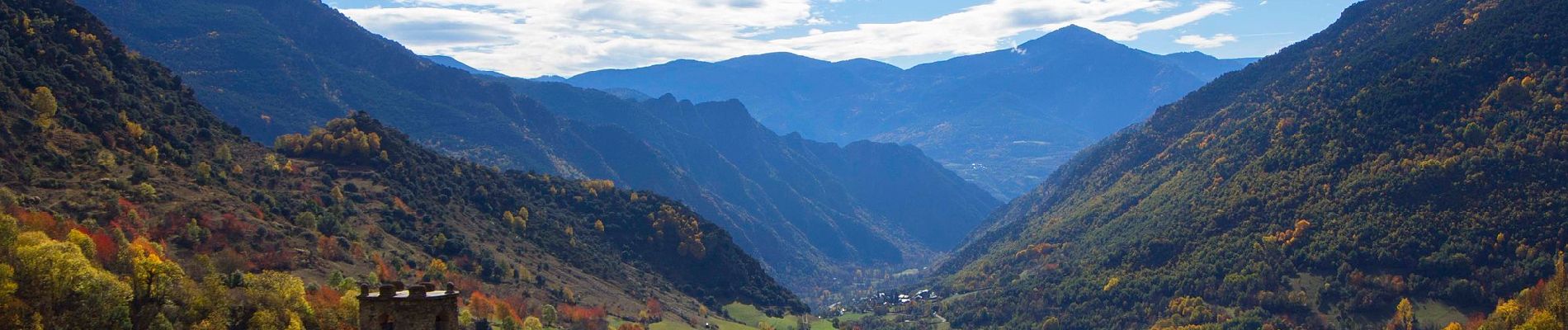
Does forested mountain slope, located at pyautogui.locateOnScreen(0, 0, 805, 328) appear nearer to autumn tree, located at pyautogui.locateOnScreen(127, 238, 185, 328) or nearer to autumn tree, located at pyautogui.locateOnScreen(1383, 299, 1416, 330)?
autumn tree, located at pyautogui.locateOnScreen(127, 238, 185, 328)

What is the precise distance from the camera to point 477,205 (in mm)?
196500

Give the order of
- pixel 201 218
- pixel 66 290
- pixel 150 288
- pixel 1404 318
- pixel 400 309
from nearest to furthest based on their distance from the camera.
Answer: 1. pixel 400 309
2. pixel 66 290
3. pixel 150 288
4. pixel 201 218
5. pixel 1404 318

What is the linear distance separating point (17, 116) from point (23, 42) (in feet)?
76.1

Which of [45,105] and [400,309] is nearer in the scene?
[400,309]

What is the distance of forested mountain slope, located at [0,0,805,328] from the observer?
7600 cm

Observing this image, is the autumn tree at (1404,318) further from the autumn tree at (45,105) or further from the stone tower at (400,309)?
the autumn tree at (45,105)

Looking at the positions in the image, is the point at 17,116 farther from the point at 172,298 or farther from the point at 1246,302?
the point at 1246,302

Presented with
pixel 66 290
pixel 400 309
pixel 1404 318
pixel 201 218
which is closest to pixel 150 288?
pixel 66 290

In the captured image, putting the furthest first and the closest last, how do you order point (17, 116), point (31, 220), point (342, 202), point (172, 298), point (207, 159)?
point (342, 202)
point (207, 159)
point (17, 116)
point (31, 220)
point (172, 298)

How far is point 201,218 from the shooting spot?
371 feet

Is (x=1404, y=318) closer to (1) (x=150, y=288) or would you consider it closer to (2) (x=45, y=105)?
(1) (x=150, y=288)

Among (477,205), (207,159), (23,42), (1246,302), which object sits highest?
(23,42)

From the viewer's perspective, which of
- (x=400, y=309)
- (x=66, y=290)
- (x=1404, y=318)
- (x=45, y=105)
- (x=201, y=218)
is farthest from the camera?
(x=1404, y=318)

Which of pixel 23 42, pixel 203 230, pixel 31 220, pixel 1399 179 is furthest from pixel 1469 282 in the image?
pixel 23 42
